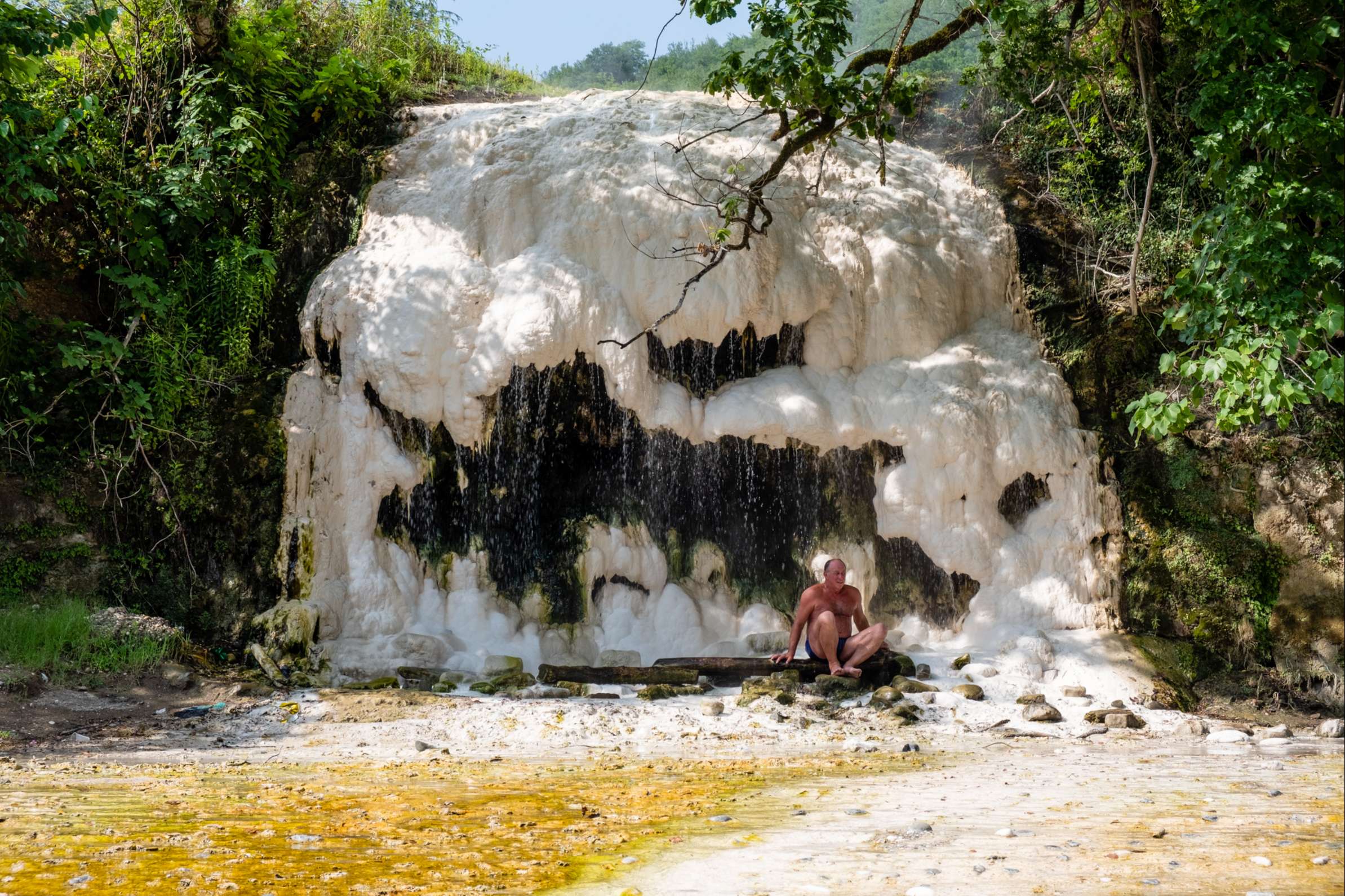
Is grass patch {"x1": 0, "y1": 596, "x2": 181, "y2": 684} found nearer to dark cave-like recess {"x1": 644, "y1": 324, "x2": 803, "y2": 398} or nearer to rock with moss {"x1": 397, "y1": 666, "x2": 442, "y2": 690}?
rock with moss {"x1": 397, "y1": 666, "x2": 442, "y2": 690}

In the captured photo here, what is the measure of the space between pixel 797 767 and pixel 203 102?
26.4ft

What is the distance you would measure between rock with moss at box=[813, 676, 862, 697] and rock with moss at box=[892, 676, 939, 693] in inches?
10.2

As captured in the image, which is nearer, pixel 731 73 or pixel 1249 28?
pixel 1249 28

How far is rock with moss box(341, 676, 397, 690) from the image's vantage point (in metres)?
7.60

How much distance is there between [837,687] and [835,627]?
0.47 metres

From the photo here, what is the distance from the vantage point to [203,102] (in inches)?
387

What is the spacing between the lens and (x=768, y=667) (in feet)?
25.6

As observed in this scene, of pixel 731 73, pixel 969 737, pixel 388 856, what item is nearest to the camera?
pixel 388 856

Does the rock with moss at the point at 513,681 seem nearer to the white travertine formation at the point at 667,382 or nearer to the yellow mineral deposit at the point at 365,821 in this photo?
the white travertine formation at the point at 667,382

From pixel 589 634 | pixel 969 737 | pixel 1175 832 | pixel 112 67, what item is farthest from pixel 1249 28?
pixel 112 67

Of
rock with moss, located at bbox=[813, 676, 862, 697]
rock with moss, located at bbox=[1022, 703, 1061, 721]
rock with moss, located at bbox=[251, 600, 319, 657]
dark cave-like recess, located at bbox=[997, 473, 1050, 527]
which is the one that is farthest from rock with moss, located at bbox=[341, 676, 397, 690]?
dark cave-like recess, located at bbox=[997, 473, 1050, 527]

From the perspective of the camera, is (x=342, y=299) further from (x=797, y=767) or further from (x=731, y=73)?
(x=797, y=767)

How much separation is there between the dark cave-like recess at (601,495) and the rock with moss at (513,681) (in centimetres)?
126

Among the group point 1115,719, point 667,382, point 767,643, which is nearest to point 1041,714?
Result: point 1115,719
